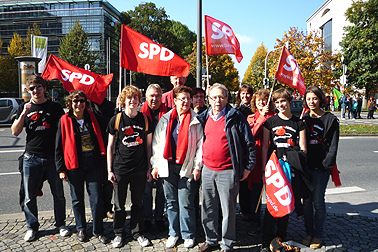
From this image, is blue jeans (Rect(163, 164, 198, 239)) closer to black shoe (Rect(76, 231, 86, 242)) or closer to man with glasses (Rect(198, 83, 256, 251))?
man with glasses (Rect(198, 83, 256, 251))

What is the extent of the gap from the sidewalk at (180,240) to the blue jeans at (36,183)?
0.79 ft

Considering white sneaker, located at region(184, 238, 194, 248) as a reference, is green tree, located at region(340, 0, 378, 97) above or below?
above

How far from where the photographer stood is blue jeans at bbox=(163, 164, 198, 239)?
12.3 ft

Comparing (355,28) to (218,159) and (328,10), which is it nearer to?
(328,10)

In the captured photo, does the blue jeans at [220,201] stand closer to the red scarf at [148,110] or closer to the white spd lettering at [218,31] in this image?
the red scarf at [148,110]

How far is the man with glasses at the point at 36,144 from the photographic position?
154 inches

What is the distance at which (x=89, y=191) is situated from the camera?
12.8 feet

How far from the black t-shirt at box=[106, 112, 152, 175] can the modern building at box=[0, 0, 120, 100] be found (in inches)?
1984

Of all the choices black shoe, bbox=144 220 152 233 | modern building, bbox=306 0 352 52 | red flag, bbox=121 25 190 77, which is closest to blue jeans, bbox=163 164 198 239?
black shoe, bbox=144 220 152 233

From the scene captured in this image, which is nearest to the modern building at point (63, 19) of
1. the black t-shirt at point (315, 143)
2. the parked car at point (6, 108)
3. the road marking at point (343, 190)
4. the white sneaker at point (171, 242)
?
the parked car at point (6, 108)

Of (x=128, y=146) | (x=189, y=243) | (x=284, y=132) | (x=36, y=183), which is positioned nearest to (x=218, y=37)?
(x=284, y=132)

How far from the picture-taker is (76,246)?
148 inches

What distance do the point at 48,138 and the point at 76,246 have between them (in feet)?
4.66

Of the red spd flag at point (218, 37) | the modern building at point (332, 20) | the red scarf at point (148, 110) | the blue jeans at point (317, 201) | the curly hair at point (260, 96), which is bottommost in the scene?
the blue jeans at point (317, 201)
